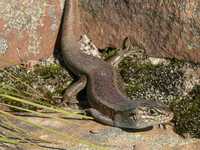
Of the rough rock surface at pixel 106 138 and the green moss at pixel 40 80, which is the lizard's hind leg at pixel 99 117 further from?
the green moss at pixel 40 80

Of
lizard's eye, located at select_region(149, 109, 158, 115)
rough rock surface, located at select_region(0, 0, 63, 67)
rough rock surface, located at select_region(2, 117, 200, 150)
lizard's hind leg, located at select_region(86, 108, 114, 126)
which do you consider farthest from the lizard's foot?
lizard's eye, located at select_region(149, 109, 158, 115)

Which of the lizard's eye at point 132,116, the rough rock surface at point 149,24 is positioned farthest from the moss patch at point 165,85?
the lizard's eye at point 132,116

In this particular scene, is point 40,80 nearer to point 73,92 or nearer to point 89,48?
point 73,92

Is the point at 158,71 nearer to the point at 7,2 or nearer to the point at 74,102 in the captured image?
the point at 74,102

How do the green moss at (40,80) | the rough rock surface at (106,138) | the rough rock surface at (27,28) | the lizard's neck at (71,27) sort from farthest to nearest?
the lizard's neck at (71,27)
the rough rock surface at (27,28)
the green moss at (40,80)
the rough rock surface at (106,138)

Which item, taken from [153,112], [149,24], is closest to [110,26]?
[149,24]

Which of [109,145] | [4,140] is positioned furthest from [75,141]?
[4,140]
